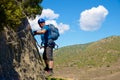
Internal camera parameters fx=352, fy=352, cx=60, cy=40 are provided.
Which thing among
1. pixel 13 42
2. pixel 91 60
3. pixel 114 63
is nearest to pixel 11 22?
pixel 13 42

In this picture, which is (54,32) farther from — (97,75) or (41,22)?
Answer: (97,75)

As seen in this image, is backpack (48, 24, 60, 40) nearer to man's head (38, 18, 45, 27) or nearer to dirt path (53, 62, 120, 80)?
man's head (38, 18, 45, 27)

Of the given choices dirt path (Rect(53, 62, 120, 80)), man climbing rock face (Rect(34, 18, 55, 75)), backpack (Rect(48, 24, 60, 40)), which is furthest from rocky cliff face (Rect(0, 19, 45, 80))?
dirt path (Rect(53, 62, 120, 80))

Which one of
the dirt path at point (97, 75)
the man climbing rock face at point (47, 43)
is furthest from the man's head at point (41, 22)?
the dirt path at point (97, 75)

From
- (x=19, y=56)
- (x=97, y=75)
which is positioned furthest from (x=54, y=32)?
(x=97, y=75)

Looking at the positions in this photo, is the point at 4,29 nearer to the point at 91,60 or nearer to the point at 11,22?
the point at 11,22

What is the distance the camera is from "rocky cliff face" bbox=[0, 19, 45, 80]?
11031mm

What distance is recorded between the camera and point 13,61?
37.8ft

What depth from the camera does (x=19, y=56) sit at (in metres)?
12.1

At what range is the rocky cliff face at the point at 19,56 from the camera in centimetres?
1103

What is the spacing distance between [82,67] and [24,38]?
15660 centimetres

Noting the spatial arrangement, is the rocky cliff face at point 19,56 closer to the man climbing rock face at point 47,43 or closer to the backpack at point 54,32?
the man climbing rock face at point 47,43

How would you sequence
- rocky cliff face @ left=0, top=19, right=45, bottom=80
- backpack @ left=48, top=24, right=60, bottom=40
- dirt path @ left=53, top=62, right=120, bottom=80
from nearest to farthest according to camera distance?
rocky cliff face @ left=0, top=19, right=45, bottom=80 → backpack @ left=48, top=24, right=60, bottom=40 → dirt path @ left=53, top=62, right=120, bottom=80

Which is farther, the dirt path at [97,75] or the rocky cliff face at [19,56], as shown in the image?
the dirt path at [97,75]
